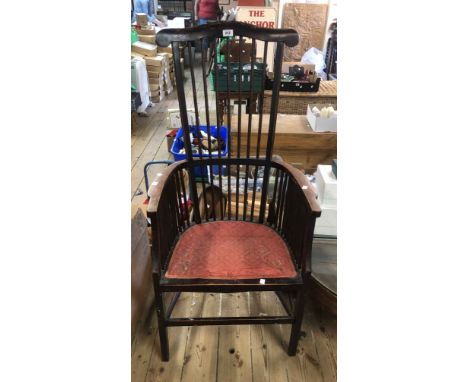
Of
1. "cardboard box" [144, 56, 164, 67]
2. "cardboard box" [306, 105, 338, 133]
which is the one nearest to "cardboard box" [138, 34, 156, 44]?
"cardboard box" [144, 56, 164, 67]

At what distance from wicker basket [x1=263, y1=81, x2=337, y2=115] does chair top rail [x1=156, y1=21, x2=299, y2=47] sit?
1.59 meters

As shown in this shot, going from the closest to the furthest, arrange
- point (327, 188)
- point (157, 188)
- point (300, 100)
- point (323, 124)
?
point (157, 188) < point (327, 188) < point (323, 124) < point (300, 100)

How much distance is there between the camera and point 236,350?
1.36m

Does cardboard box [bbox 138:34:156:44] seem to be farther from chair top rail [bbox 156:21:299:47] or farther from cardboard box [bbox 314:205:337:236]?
cardboard box [bbox 314:205:337:236]

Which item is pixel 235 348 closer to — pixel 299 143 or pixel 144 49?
pixel 299 143

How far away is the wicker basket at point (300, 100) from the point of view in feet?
8.87

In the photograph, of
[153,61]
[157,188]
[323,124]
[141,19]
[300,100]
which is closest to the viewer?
[157,188]

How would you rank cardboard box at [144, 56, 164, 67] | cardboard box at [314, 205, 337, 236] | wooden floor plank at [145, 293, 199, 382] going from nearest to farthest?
wooden floor plank at [145, 293, 199, 382], cardboard box at [314, 205, 337, 236], cardboard box at [144, 56, 164, 67]

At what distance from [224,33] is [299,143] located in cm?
127

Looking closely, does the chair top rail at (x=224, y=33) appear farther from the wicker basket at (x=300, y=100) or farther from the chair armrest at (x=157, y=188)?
the wicker basket at (x=300, y=100)

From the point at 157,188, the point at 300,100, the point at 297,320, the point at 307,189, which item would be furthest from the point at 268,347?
the point at 300,100

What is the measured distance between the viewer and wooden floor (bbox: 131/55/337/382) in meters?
1.27

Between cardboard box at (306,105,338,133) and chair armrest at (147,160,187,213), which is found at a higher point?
cardboard box at (306,105,338,133)

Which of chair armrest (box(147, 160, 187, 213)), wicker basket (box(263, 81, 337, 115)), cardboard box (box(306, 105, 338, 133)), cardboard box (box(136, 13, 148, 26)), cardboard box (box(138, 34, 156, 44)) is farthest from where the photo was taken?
cardboard box (box(136, 13, 148, 26))
